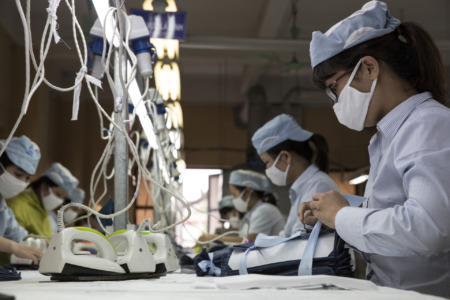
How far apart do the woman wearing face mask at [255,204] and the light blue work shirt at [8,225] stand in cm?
178

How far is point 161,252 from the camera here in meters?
1.92

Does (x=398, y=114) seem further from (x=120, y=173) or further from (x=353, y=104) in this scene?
(x=120, y=173)

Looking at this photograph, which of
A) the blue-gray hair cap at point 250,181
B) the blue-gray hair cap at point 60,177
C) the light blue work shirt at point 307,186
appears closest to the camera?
the light blue work shirt at point 307,186

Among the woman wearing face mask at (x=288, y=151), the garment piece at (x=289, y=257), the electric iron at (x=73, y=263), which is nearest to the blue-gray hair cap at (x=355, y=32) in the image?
the garment piece at (x=289, y=257)

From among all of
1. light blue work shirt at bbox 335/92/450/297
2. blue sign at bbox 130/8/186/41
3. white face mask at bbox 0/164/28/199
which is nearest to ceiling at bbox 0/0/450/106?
blue sign at bbox 130/8/186/41

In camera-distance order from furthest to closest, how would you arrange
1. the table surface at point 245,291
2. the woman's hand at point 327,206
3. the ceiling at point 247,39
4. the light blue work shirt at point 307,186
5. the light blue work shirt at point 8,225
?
the ceiling at point 247,39 < the light blue work shirt at point 8,225 < the light blue work shirt at point 307,186 < the woman's hand at point 327,206 < the table surface at point 245,291

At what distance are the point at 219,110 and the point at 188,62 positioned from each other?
4.60 ft

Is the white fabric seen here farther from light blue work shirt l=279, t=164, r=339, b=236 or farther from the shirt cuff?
light blue work shirt l=279, t=164, r=339, b=236

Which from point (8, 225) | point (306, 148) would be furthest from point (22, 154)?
point (306, 148)

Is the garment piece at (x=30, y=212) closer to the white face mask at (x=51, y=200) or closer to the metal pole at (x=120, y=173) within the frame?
the white face mask at (x=51, y=200)

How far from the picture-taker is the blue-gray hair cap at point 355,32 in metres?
1.73

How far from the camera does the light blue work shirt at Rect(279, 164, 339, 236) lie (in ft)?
9.91

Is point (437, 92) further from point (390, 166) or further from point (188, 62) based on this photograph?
point (188, 62)

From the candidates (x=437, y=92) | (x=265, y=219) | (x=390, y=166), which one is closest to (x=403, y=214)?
(x=390, y=166)
